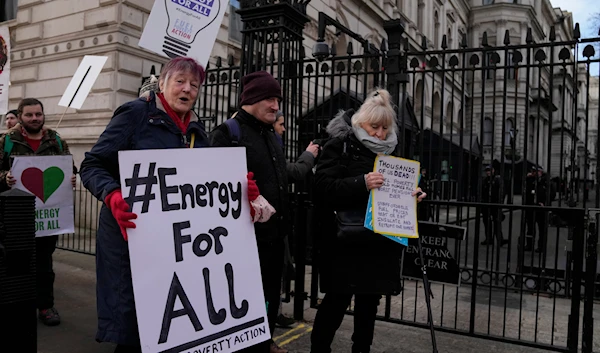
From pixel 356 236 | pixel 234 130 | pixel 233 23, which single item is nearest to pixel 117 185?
pixel 234 130

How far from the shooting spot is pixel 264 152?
318 cm

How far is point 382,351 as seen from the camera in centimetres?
420

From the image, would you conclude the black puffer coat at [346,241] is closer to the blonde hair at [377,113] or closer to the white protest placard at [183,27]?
the blonde hair at [377,113]

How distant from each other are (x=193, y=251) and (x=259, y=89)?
4.13 ft

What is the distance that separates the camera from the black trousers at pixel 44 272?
14.5ft

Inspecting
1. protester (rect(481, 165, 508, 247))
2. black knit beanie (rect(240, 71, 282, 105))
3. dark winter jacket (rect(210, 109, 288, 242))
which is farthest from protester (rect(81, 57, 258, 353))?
protester (rect(481, 165, 508, 247))

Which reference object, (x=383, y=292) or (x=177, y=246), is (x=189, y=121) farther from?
(x=383, y=292)

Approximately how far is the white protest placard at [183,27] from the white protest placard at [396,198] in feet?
7.42

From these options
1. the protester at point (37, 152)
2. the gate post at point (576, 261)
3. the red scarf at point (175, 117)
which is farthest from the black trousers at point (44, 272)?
the gate post at point (576, 261)

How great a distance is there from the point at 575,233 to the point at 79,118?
10.2 m

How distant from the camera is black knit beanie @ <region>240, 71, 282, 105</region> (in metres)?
3.16

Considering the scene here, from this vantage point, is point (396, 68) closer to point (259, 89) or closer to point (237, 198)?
point (259, 89)

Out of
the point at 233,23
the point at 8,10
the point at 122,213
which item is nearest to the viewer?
the point at 122,213

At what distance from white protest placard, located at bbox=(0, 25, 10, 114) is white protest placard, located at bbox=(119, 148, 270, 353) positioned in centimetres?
633
